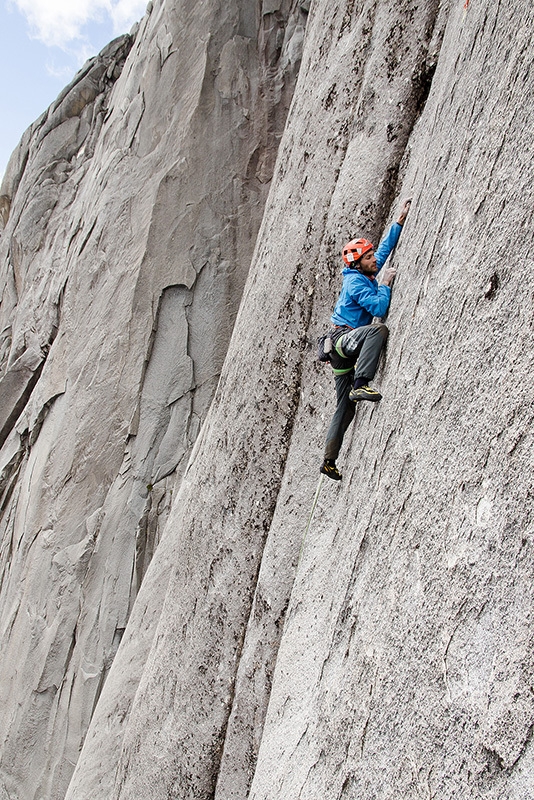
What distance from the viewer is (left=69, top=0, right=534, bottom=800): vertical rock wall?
280 centimetres

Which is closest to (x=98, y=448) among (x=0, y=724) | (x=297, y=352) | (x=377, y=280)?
(x=0, y=724)

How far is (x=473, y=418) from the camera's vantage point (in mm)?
3055

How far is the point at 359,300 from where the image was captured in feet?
15.1

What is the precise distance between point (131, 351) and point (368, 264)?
300 inches

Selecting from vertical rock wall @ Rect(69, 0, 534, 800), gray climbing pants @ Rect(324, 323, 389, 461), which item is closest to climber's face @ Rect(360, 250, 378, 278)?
vertical rock wall @ Rect(69, 0, 534, 800)

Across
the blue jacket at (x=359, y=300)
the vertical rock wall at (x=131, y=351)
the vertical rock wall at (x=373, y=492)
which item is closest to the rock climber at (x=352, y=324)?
the blue jacket at (x=359, y=300)

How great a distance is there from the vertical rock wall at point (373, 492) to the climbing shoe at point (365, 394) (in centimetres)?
14

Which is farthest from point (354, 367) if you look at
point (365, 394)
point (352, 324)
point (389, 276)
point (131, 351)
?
point (131, 351)

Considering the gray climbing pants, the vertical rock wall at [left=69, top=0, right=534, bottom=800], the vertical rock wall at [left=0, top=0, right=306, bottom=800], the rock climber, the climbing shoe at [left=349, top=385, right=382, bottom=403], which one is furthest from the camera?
the vertical rock wall at [left=0, top=0, right=306, bottom=800]

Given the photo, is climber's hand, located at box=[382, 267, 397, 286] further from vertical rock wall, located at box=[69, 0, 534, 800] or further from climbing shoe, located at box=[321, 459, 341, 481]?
climbing shoe, located at box=[321, 459, 341, 481]

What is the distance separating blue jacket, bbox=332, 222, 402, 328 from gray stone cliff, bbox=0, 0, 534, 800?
1.06 ft

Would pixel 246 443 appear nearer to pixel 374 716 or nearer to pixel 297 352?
pixel 297 352

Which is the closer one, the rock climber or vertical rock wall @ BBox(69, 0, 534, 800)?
vertical rock wall @ BBox(69, 0, 534, 800)

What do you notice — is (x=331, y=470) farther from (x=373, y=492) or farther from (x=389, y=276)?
(x=389, y=276)
